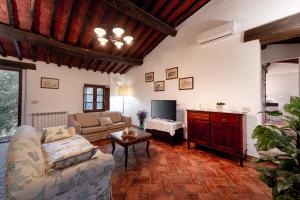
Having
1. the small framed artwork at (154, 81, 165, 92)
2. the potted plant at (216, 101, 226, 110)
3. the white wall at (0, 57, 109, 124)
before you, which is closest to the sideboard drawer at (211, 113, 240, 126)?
the potted plant at (216, 101, 226, 110)

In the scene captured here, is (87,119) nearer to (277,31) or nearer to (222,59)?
(222,59)

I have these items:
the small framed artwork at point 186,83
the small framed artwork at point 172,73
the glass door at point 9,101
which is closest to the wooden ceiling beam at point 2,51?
the glass door at point 9,101

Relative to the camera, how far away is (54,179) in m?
1.16

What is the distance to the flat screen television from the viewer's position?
13.1 feet

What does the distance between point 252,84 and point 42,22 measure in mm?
4947

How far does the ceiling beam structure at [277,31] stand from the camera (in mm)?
2389

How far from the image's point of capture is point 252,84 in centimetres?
288

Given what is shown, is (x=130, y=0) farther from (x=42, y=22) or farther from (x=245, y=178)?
(x=245, y=178)

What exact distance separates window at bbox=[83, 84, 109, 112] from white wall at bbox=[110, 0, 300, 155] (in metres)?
2.79

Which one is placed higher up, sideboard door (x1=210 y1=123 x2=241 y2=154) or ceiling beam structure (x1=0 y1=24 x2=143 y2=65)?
ceiling beam structure (x1=0 y1=24 x2=143 y2=65)

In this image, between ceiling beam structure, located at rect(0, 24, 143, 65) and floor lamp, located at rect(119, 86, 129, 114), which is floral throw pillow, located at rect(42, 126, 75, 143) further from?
floor lamp, located at rect(119, 86, 129, 114)

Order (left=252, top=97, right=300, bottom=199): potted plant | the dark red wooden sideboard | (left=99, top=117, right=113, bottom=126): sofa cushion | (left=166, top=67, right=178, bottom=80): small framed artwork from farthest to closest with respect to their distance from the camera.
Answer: (left=166, top=67, right=178, bottom=80): small framed artwork, (left=99, top=117, right=113, bottom=126): sofa cushion, the dark red wooden sideboard, (left=252, top=97, right=300, bottom=199): potted plant

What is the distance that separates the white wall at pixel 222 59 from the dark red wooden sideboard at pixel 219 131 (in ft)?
1.70

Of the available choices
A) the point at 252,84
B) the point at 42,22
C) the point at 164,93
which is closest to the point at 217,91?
the point at 252,84
